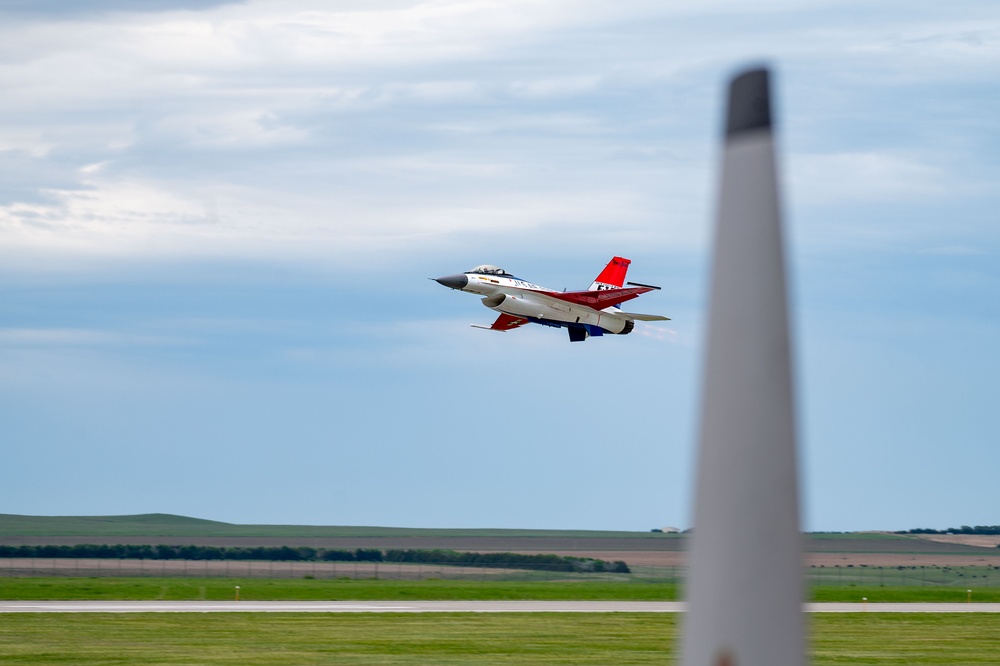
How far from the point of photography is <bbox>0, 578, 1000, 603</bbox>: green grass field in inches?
2074

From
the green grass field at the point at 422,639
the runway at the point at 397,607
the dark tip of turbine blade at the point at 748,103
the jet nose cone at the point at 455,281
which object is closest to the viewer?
the dark tip of turbine blade at the point at 748,103

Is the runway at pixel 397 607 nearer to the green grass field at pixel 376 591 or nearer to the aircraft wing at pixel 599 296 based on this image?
the green grass field at pixel 376 591

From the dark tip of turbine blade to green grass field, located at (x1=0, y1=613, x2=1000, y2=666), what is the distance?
997 inches

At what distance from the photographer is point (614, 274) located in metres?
65.9

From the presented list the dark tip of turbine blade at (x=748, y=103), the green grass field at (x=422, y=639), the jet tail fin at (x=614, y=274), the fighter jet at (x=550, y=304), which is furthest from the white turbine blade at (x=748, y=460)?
the jet tail fin at (x=614, y=274)

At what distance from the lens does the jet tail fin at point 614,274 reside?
65.6m

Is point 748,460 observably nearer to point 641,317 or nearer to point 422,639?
point 422,639

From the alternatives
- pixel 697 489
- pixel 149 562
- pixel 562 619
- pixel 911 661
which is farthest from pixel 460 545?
pixel 697 489

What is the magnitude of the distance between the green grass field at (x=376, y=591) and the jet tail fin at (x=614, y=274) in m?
17.0

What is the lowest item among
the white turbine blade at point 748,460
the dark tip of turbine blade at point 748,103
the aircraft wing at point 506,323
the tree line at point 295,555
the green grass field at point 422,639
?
the green grass field at point 422,639

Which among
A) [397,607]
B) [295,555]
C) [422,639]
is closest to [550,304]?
[397,607]

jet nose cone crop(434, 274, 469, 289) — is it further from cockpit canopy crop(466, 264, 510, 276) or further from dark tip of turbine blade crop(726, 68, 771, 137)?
dark tip of turbine blade crop(726, 68, 771, 137)

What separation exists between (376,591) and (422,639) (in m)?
25.4

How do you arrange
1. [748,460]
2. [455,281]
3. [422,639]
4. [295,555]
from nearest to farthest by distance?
1. [748,460]
2. [422,639]
3. [455,281]
4. [295,555]
